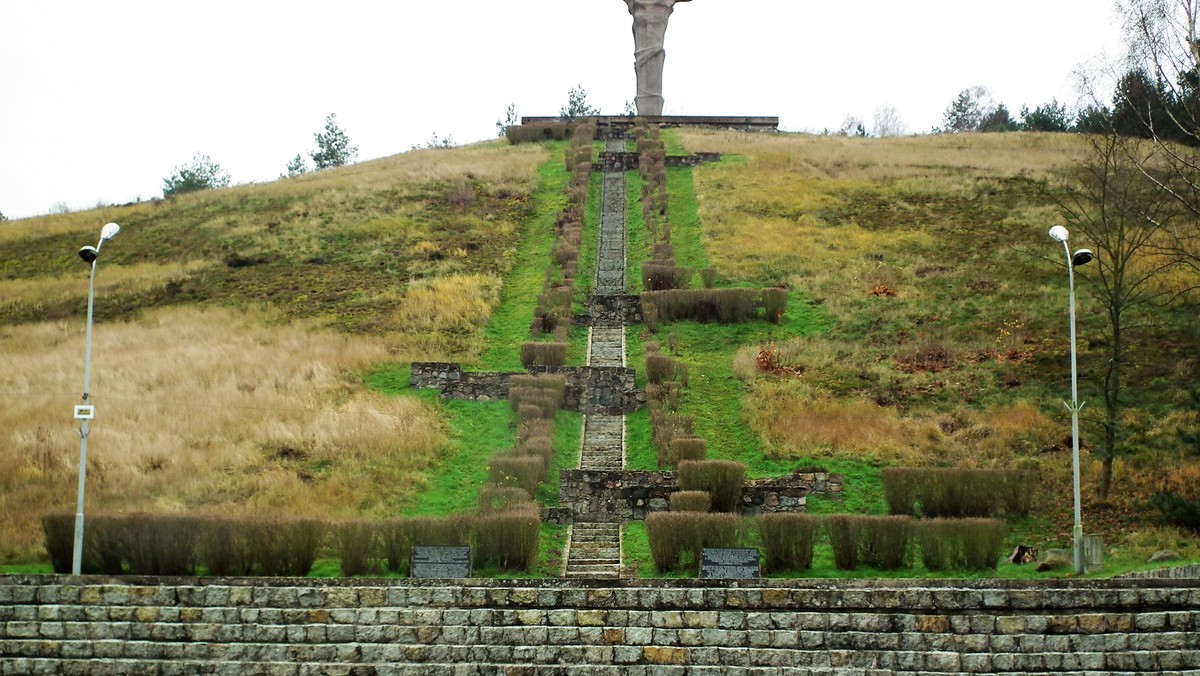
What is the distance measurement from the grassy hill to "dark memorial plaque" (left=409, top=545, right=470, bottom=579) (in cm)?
443

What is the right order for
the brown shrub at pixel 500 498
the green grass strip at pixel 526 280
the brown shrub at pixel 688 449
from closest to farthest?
1. the brown shrub at pixel 500 498
2. the brown shrub at pixel 688 449
3. the green grass strip at pixel 526 280

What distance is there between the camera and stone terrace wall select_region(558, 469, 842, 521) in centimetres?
2770

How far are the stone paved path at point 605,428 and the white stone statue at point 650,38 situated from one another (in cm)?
1201

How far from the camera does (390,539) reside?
23031mm

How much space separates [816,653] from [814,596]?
3.08 ft

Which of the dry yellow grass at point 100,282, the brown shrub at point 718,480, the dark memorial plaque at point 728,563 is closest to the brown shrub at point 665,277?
the brown shrub at point 718,480

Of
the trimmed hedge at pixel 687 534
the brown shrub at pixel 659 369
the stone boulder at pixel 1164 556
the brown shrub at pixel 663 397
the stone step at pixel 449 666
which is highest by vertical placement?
the brown shrub at pixel 659 369

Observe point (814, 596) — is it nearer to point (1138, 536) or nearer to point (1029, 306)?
point (1138, 536)

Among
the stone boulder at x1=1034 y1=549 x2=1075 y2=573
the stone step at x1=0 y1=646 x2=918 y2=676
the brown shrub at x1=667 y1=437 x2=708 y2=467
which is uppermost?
the brown shrub at x1=667 y1=437 x2=708 y2=467

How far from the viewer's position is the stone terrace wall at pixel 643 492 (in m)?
27.7

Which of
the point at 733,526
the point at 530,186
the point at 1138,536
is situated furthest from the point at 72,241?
the point at 1138,536

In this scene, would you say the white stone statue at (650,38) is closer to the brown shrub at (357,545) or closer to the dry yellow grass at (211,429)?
the dry yellow grass at (211,429)

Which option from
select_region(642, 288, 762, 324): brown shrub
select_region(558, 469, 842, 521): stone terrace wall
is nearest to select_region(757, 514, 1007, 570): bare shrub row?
select_region(558, 469, 842, 521): stone terrace wall

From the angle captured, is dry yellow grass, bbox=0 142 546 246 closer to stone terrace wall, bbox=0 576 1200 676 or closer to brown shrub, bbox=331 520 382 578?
brown shrub, bbox=331 520 382 578
